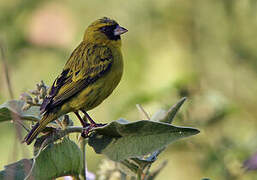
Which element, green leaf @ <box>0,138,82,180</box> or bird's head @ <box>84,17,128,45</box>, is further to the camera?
bird's head @ <box>84,17,128,45</box>

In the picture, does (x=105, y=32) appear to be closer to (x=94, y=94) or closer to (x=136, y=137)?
(x=94, y=94)

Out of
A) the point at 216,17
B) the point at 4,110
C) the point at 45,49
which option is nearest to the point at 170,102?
the point at 216,17

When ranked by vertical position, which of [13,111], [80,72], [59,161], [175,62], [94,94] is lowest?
[175,62]

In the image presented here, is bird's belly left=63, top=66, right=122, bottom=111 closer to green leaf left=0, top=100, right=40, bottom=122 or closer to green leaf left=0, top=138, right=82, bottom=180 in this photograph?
green leaf left=0, top=100, right=40, bottom=122

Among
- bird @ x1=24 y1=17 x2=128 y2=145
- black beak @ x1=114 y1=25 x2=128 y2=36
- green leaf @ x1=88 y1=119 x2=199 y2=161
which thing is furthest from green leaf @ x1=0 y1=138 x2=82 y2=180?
black beak @ x1=114 y1=25 x2=128 y2=36

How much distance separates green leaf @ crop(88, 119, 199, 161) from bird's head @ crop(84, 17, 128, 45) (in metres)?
1.73

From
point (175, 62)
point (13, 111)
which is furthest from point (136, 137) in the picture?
point (175, 62)

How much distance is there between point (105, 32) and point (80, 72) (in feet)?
2.01

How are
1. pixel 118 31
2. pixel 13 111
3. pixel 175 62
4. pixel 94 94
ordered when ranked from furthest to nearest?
pixel 175 62 → pixel 118 31 → pixel 94 94 → pixel 13 111

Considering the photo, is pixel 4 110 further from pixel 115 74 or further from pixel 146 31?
pixel 146 31

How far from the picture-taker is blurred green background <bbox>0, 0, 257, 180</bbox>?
3.32 meters

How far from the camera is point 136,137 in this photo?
1729mm

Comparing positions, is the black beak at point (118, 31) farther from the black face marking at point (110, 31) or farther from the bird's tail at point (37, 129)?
the bird's tail at point (37, 129)

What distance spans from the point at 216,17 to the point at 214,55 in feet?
1.01
